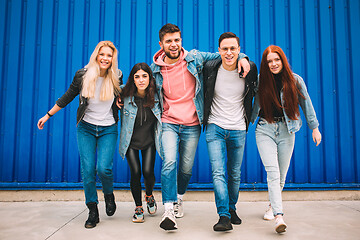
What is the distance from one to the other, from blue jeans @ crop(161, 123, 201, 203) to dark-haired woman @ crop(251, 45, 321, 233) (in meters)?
0.78

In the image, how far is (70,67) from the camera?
14.0ft

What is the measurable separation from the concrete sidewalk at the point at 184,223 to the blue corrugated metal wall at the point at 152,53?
55 centimetres

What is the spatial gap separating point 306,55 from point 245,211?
284 cm

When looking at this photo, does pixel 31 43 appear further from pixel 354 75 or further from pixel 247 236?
pixel 354 75

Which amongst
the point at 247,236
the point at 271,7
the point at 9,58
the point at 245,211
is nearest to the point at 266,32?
the point at 271,7

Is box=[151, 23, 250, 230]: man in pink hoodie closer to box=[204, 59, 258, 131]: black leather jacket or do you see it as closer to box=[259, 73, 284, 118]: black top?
box=[204, 59, 258, 131]: black leather jacket

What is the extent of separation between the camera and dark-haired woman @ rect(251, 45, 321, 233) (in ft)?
8.76

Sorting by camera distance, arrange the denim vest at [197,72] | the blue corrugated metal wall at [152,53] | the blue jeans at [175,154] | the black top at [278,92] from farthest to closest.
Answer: the blue corrugated metal wall at [152,53] < the denim vest at [197,72] < the black top at [278,92] < the blue jeans at [175,154]

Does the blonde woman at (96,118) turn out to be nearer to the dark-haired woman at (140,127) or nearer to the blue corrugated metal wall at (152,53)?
the dark-haired woman at (140,127)

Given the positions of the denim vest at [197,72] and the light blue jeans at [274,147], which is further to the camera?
the denim vest at [197,72]

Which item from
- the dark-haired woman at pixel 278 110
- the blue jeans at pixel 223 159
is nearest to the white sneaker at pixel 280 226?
the dark-haired woman at pixel 278 110

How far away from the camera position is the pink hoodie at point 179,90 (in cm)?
288

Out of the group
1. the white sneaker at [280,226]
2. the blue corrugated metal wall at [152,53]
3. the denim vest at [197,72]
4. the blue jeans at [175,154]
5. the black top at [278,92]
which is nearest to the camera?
the white sneaker at [280,226]

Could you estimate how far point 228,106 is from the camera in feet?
9.11
